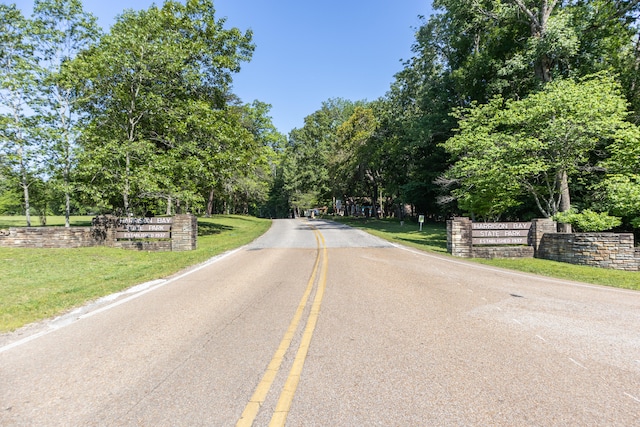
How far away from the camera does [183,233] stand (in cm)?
1528

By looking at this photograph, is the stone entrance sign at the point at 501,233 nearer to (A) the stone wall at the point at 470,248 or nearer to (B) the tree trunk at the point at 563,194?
(A) the stone wall at the point at 470,248

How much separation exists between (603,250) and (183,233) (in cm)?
1578

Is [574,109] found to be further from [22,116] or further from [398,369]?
[22,116]

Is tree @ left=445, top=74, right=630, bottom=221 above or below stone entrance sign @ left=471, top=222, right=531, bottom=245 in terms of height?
above

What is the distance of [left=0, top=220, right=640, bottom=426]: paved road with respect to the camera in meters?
2.87

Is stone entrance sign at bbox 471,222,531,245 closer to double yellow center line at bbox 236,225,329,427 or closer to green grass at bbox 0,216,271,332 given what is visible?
double yellow center line at bbox 236,225,329,427

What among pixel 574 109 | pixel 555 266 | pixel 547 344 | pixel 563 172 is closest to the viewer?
pixel 547 344

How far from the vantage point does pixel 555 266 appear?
1165 cm

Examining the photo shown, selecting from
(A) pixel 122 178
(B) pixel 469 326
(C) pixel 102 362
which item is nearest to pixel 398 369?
(B) pixel 469 326

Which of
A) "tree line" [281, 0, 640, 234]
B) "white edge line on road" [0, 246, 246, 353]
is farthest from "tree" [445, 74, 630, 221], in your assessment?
"white edge line on road" [0, 246, 246, 353]

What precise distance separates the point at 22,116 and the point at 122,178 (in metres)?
6.37

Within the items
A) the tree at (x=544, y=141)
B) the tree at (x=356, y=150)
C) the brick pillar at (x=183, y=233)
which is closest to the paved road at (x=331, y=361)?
the brick pillar at (x=183, y=233)

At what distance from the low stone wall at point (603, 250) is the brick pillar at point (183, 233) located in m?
14.7

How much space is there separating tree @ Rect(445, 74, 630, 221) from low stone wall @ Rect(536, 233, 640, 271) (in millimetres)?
3848
